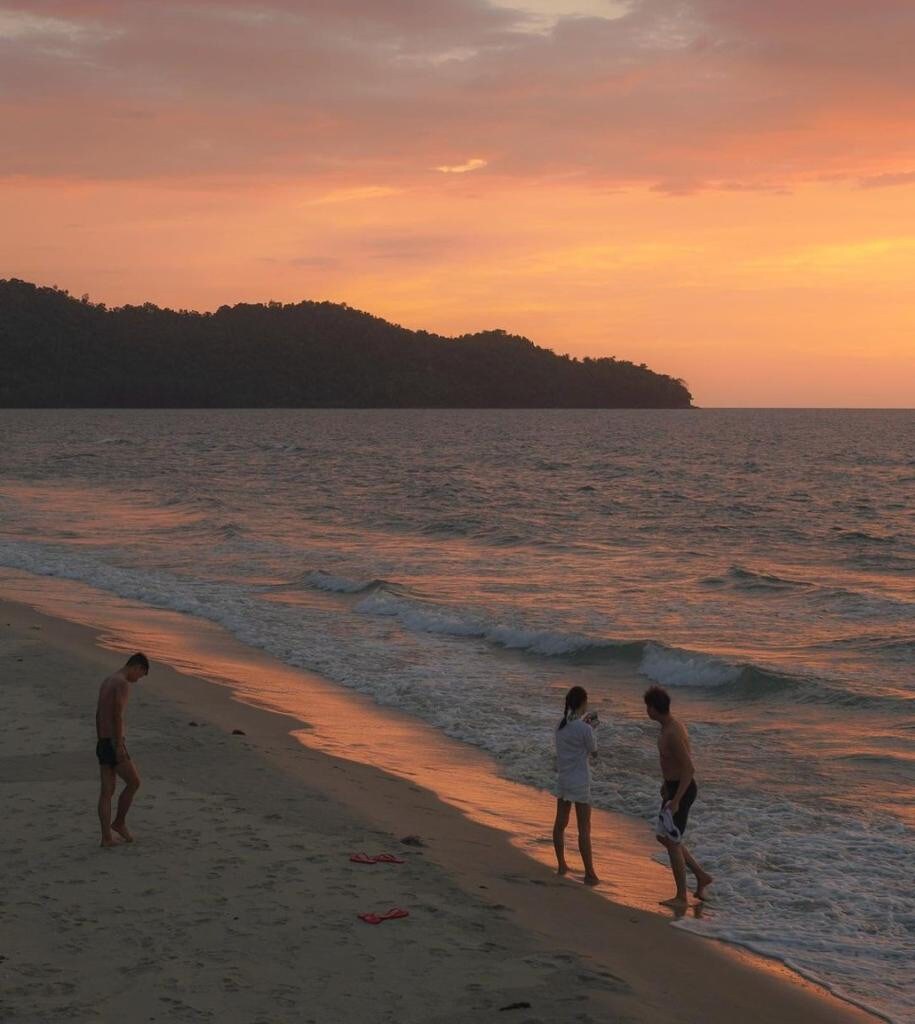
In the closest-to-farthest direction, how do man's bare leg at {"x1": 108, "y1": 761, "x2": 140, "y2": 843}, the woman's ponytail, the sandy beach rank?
the sandy beach
man's bare leg at {"x1": 108, "y1": 761, "x2": 140, "y2": 843}
the woman's ponytail

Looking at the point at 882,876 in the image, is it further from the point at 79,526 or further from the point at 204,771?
the point at 79,526

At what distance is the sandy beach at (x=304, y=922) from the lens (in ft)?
22.5

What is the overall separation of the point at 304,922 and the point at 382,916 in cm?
52

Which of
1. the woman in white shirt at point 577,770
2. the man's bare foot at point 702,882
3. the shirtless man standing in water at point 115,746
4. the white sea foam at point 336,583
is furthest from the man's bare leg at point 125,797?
the white sea foam at point 336,583

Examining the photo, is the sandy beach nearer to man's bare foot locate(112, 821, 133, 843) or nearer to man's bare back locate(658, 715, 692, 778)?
man's bare foot locate(112, 821, 133, 843)

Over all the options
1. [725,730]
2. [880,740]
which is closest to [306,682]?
[725,730]

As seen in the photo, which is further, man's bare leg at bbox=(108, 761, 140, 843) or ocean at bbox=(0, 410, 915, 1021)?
ocean at bbox=(0, 410, 915, 1021)

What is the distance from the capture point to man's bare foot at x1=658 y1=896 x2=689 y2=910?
9.27 metres

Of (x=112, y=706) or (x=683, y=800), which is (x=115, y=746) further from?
(x=683, y=800)

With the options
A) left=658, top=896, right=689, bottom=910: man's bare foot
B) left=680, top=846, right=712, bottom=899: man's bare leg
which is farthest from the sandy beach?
left=680, top=846, right=712, bottom=899: man's bare leg

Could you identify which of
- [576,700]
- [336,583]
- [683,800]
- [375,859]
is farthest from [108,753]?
[336,583]

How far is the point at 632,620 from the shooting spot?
75.0ft

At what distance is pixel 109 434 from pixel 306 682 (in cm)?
10436

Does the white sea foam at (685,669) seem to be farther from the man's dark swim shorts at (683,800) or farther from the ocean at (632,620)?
the man's dark swim shorts at (683,800)
